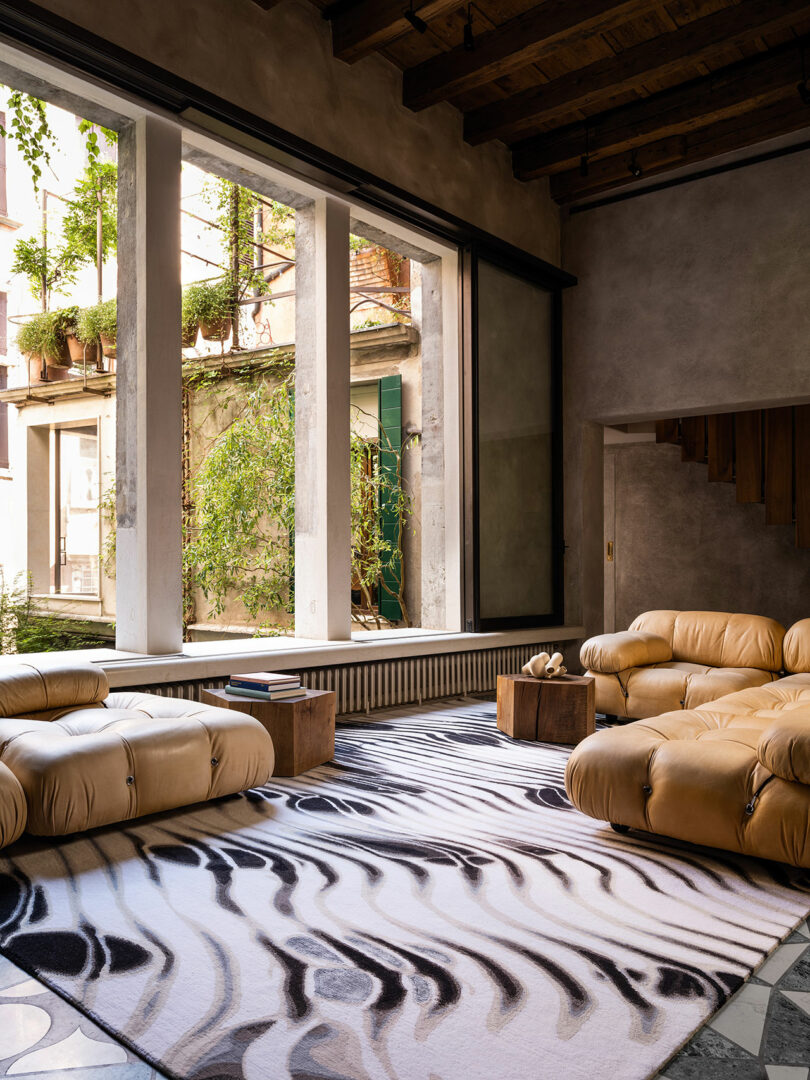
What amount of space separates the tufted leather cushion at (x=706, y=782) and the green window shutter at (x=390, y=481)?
4.40 metres

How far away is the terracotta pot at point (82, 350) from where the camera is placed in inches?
328

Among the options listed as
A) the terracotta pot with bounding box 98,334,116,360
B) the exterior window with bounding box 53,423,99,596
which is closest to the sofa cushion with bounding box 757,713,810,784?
the terracotta pot with bounding box 98,334,116,360

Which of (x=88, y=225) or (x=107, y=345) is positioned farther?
(x=107, y=345)

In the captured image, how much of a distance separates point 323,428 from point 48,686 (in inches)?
96.7

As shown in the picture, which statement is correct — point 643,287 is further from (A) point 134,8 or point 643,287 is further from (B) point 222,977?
(B) point 222,977

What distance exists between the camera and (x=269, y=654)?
4625mm

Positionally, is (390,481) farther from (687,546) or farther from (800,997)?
(800,997)

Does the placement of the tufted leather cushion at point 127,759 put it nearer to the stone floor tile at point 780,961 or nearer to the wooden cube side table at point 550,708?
the wooden cube side table at point 550,708

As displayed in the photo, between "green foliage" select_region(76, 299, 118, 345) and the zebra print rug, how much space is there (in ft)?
19.1

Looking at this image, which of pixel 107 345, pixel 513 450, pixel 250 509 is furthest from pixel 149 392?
pixel 107 345

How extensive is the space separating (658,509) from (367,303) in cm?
367

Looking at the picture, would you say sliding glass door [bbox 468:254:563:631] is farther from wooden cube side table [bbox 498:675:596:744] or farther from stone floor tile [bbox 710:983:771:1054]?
stone floor tile [bbox 710:983:771:1054]

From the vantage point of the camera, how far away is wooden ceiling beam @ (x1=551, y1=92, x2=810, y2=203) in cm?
580

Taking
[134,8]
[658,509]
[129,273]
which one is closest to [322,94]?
[134,8]
